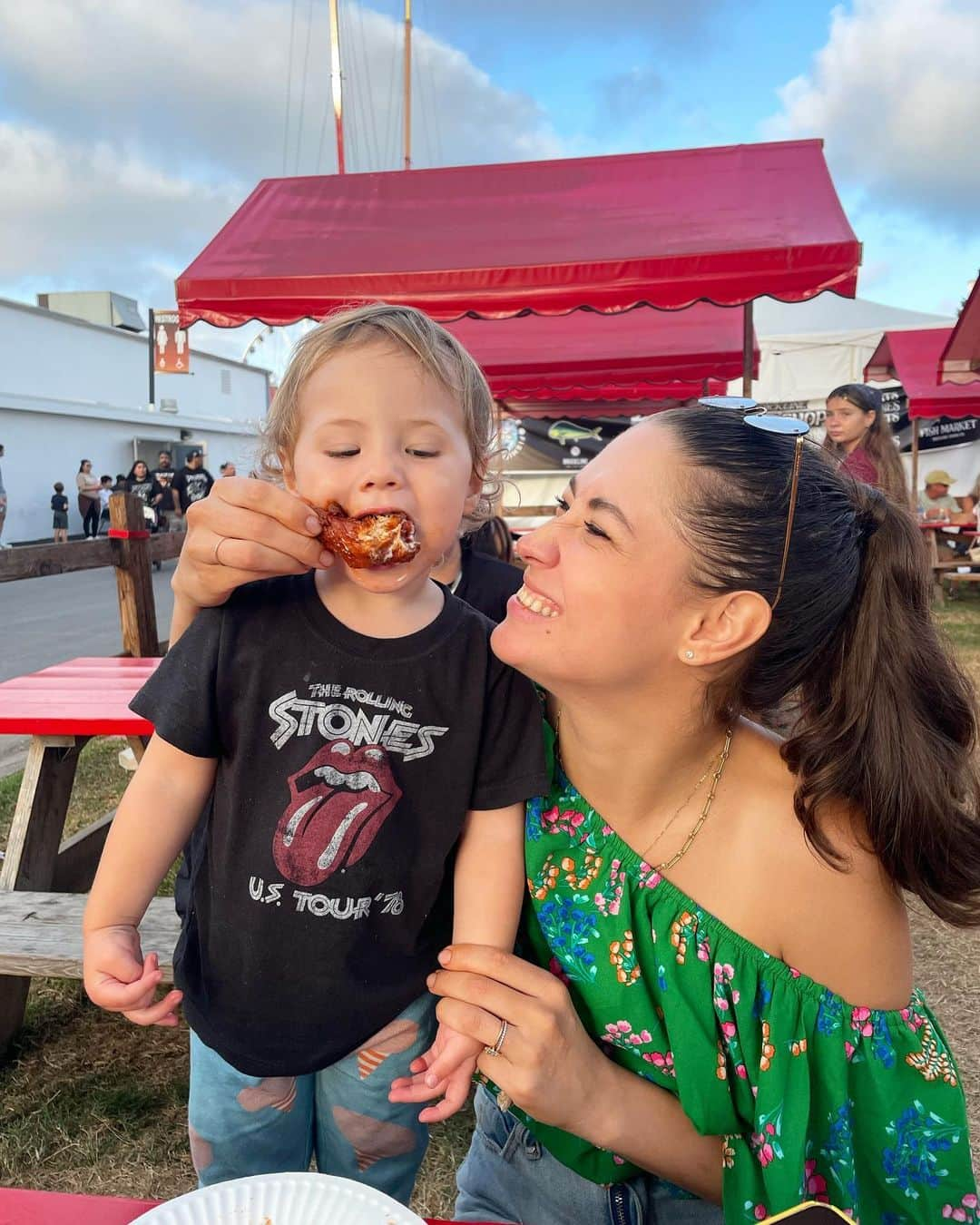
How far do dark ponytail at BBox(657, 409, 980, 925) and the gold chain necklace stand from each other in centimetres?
10

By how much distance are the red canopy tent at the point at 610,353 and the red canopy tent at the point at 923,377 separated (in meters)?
4.39

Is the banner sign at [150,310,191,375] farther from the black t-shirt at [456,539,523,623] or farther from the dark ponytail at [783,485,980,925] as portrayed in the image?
the dark ponytail at [783,485,980,925]

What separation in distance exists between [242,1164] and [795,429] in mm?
1568

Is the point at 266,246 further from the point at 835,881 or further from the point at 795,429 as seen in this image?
the point at 835,881

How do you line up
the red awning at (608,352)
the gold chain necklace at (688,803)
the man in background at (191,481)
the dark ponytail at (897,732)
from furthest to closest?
the man in background at (191,481) → the red awning at (608,352) → the gold chain necklace at (688,803) → the dark ponytail at (897,732)

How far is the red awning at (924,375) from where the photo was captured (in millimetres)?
12516

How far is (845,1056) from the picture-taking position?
1241 millimetres

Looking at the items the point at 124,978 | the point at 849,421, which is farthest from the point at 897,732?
the point at 849,421

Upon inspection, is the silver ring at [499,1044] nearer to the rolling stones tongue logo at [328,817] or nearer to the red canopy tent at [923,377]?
the rolling stones tongue logo at [328,817]

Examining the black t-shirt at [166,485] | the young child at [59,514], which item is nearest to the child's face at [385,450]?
the black t-shirt at [166,485]

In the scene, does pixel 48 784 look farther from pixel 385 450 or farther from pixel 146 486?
pixel 146 486

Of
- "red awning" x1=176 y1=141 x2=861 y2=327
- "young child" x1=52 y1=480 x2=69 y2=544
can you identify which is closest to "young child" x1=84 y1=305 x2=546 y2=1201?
"red awning" x1=176 y1=141 x2=861 y2=327

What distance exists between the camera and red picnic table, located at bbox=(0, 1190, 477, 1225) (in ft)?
3.02

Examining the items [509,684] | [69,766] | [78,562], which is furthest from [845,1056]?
[78,562]
